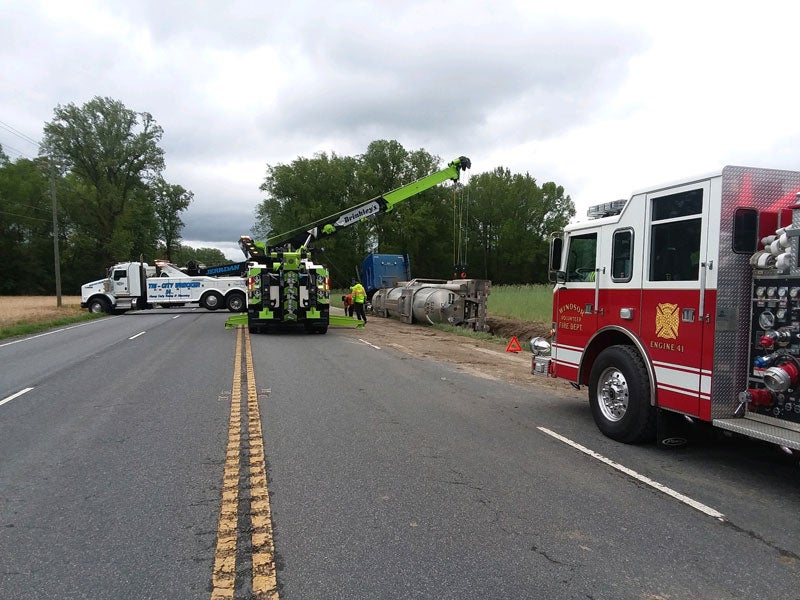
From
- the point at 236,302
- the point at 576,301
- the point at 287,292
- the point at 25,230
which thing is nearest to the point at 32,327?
the point at 236,302

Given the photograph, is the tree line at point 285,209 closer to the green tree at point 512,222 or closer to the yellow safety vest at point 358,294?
the green tree at point 512,222

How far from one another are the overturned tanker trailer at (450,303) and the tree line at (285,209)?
28.6 meters

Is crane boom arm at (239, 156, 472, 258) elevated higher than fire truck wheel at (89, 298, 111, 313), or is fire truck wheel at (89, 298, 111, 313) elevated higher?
crane boom arm at (239, 156, 472, 258)

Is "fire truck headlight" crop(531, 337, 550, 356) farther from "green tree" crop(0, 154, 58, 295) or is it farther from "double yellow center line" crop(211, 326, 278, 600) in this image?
"green tree" crop(0, 154, 58, 295)

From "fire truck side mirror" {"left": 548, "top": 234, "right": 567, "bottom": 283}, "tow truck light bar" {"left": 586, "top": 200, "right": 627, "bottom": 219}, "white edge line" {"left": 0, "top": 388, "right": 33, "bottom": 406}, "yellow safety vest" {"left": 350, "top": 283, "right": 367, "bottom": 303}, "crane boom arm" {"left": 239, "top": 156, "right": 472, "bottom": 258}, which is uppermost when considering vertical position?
"crane boom arm" {"left": 239, "top": 156, "right": 472, "bottom": 258}

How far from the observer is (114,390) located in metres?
8.68

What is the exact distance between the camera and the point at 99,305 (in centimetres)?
3147

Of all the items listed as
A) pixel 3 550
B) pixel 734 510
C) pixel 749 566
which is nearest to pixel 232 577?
pixel 3 550

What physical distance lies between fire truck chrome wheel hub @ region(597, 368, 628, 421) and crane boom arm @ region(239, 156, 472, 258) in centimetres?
1405

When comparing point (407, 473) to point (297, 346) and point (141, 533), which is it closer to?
point (141, 533)

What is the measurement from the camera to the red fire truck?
4797mm

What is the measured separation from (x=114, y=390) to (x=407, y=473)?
19.0 feet

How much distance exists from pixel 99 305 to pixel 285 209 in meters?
32.2

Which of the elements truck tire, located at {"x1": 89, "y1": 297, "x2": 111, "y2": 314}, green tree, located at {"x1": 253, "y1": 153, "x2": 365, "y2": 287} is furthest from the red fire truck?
green tree, located at {"x1": 253, "y1": 153, "x2": 365, "y2": 287}
